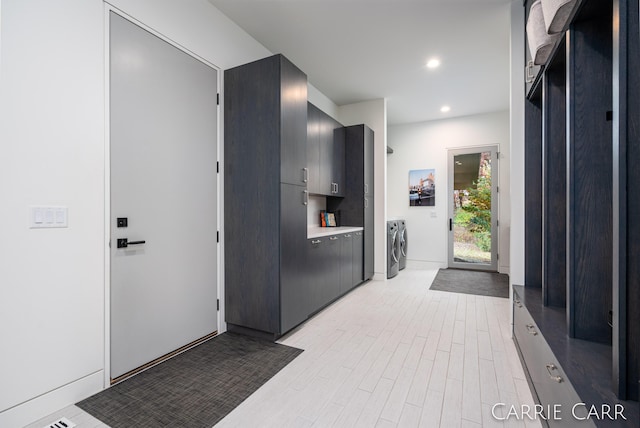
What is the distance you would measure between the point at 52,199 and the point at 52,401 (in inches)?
43.8

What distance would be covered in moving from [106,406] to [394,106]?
17.0 feet

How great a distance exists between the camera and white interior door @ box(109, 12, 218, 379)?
76.1 inches

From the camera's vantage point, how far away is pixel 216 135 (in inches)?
104

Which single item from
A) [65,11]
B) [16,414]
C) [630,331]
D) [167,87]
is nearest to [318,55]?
[167,87]

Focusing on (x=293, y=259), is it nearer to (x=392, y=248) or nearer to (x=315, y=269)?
(x=315, y=269)

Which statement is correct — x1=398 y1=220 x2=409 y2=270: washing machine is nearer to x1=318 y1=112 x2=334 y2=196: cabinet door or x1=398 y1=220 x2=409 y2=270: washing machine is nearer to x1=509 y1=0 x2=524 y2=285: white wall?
x1=318 y1=112 x2=334 y2=196: cabinet door

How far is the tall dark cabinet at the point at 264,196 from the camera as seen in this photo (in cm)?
248

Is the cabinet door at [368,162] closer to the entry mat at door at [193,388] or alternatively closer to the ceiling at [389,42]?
the ceiling at [389,42]

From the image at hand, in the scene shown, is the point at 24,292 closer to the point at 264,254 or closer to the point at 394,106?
the point at 264,254

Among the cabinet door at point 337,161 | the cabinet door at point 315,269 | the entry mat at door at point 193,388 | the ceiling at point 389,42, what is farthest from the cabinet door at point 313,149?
the entry mat at door at point 193,388

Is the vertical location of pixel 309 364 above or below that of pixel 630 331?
below

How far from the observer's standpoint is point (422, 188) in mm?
6000

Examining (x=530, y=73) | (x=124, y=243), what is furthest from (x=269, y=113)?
(x=530, y=73)

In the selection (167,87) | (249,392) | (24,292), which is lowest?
(249,392)
